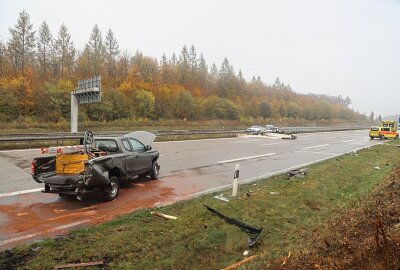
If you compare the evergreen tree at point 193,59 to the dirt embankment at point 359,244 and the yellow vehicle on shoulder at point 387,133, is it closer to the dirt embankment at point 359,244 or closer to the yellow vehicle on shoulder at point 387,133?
the yellow vehicle on shoulder at point 387,133

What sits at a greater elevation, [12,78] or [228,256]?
[12,78]

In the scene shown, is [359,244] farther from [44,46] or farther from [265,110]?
[265,110]

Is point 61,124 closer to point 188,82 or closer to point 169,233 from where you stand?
point 169,233

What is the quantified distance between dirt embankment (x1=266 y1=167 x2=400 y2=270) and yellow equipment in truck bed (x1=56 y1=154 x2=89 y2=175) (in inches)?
228

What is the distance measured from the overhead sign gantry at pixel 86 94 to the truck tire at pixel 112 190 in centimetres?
2095

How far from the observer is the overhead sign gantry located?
92.5 ft

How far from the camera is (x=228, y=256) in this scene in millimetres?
5434

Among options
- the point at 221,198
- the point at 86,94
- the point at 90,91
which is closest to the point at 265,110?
the point at 86,94

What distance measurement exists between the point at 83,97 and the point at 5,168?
18.2 metres

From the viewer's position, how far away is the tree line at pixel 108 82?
42.0 m

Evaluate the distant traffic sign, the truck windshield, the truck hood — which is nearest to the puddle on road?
the truck windshield

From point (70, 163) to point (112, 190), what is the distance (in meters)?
1.37

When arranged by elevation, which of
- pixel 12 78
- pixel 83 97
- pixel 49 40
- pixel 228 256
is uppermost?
pixel 49 40

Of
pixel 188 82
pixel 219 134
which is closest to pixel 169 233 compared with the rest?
pixel 219 134
